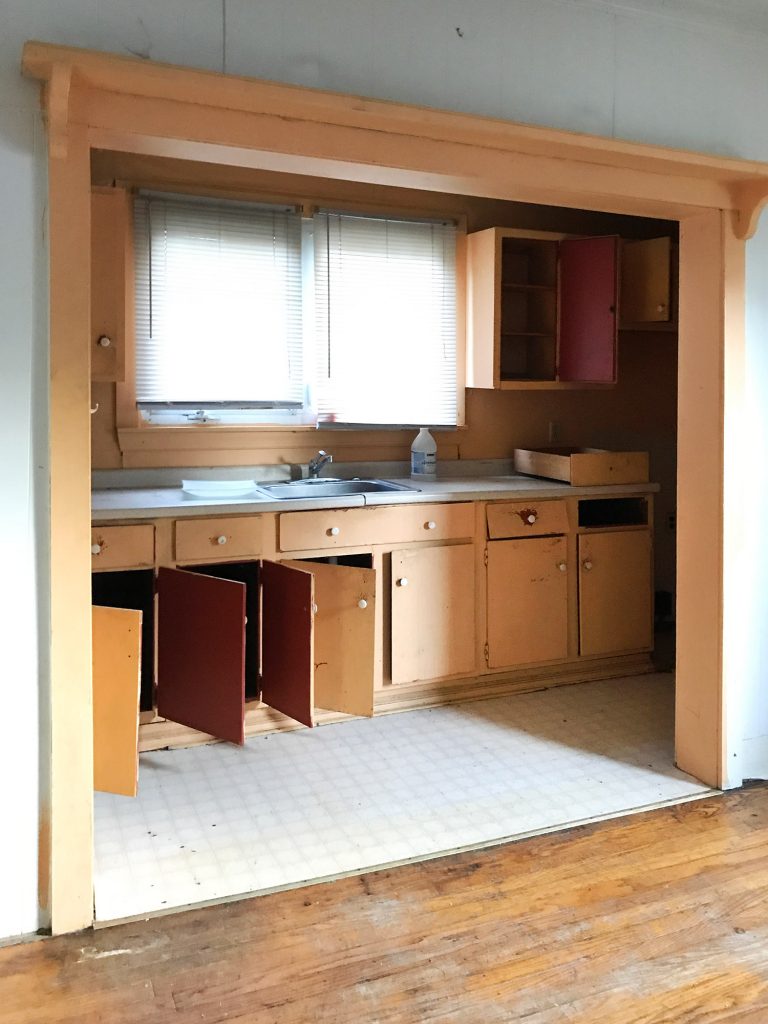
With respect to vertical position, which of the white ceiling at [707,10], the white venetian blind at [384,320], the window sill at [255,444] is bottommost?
the window sill at [255,444]

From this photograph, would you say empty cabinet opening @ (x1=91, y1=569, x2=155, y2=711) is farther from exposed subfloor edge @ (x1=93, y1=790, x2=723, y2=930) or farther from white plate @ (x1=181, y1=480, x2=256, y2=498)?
exposed subfloor edge @ (x1=93, y1=790, x2=723, y2=930)

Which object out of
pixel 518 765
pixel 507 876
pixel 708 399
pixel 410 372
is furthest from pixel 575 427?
pixel 507 876

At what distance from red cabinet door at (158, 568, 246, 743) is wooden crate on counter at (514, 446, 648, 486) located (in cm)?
173

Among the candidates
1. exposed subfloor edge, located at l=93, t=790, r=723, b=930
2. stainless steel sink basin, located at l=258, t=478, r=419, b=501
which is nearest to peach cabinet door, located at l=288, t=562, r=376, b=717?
stainless steel sink basin, located at l=258, t=478, r=419, b=501

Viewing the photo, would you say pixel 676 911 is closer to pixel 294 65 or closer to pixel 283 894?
pixel 283 894

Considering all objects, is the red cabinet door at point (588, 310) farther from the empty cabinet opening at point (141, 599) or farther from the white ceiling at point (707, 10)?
the empty cabinet opening at point (141, 599)

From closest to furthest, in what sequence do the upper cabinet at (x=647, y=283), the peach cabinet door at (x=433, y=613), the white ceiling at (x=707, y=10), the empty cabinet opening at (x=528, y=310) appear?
the white ceiling at (x=707, y=10)
the peach cabinet door at (x=433, y=613)
the upper cabinet at (x=647, y=283)
the empty cabinet opening at (x=528, y=310)

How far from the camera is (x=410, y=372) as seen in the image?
4270 mm

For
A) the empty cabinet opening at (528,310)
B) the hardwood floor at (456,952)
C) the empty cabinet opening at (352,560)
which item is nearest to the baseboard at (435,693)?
the empty cabinet opening at (352,560)

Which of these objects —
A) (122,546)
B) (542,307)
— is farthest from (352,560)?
(542,307)

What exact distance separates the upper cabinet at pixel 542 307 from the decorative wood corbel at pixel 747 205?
1.24 meters

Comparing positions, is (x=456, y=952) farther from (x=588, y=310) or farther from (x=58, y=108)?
(x=588, y=310)

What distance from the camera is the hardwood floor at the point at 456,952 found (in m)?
1.99

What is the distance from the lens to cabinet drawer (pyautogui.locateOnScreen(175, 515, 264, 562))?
3.32 meters
